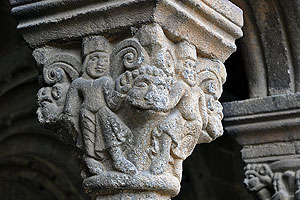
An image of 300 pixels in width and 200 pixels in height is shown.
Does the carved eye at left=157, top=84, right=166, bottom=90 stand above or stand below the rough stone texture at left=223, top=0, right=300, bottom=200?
below

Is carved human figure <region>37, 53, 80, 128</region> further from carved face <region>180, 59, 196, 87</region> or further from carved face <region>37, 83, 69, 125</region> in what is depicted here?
carved face <region>180, 59, 196, 87</region>

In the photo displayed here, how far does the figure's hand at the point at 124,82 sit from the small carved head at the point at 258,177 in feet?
4.99

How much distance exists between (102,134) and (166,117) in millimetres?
206

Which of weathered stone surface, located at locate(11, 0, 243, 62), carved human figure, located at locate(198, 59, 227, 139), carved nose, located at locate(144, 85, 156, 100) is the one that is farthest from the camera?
carved human figure, located at locate(198, 59, 227, 139)

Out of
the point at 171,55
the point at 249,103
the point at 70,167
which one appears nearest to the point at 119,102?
the point at 171,55

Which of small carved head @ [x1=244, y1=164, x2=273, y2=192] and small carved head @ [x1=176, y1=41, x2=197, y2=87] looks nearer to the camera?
small carved head @ [x1=176, y1=41, x2=197, y2=87]

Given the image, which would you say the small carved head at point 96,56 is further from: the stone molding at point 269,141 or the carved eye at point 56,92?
the stone molding at point 269,141

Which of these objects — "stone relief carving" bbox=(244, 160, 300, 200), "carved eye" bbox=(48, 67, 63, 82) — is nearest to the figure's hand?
"carved eye" bbox=(48, 67, 63, 82)

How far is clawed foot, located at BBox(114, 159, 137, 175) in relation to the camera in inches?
89.7

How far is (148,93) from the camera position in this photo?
226 centimetres

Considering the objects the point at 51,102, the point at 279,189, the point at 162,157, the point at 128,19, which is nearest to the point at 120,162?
the point at 162,157

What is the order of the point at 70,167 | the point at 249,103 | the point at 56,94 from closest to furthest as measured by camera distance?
the point at 56,94, the point at 249,103, the point at 70,167

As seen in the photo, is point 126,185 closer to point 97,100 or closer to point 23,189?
point 97,100

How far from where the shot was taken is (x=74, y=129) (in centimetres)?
240
